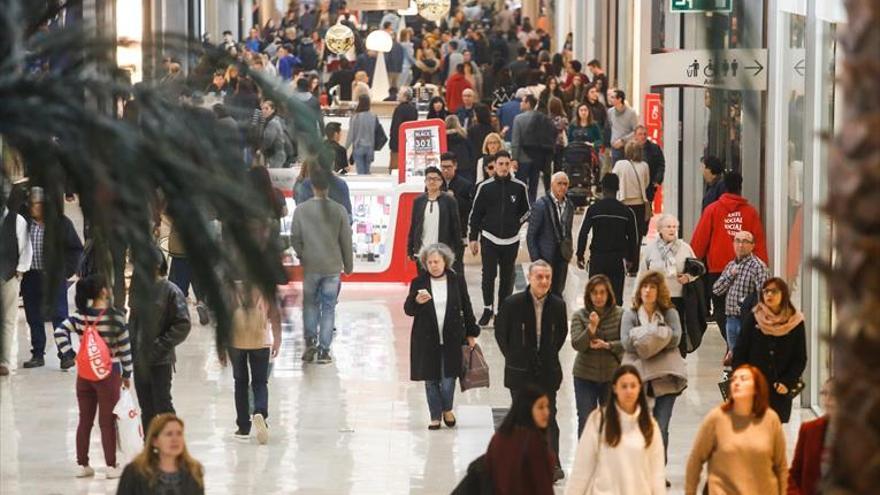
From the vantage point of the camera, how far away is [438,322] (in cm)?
1266

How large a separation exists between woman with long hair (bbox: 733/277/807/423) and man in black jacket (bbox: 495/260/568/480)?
109 centimetres

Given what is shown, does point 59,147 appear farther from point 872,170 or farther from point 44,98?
point 872,170

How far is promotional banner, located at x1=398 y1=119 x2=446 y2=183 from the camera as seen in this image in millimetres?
21609

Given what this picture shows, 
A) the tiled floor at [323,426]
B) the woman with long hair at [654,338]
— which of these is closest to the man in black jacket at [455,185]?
the tiled floor at [323,426]

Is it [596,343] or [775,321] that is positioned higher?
[775,321]

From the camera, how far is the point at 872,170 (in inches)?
77.5

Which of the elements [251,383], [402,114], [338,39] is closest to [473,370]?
[251,383]

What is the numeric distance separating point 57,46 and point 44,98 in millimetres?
88

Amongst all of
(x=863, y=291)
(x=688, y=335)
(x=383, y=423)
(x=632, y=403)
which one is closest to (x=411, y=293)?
(x=383, y=423)

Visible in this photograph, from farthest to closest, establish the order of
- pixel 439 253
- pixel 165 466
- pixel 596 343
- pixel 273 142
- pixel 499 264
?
pixel 499 264
pixel 439 253
pixel 596 343
pixel 165 466
pixel 273 142

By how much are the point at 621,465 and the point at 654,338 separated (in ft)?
6.48

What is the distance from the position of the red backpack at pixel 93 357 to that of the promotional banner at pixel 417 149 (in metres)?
10.4

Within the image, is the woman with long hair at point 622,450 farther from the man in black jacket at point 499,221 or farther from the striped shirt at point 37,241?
the man in black jacket at point 499,221

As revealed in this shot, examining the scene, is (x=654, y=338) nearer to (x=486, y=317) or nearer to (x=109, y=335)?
(x=109, y=335)
